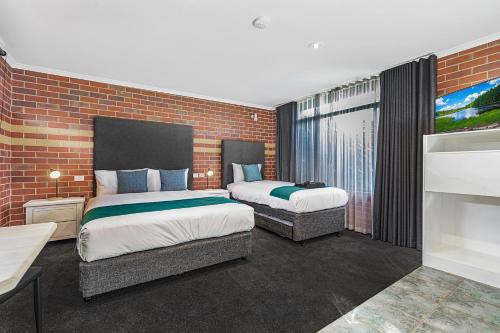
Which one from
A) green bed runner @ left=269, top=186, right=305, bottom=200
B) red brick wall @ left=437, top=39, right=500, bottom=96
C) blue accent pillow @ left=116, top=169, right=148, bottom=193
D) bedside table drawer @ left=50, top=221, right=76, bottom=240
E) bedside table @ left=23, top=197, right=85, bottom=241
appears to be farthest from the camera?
blue accent pillow @ left=116, top=169, right=148, bottom=193

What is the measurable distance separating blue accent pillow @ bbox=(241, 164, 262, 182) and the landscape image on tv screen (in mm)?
3421

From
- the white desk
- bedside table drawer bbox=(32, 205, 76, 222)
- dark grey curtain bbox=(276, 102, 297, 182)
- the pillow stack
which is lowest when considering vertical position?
bedside table drawer bbox=(32, 205, 76, 222)

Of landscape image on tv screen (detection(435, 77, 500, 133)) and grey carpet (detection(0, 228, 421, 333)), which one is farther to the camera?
landscape image on tv screen (detection(435, 77, 500, 133))

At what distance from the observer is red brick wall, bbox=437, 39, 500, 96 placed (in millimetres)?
2809

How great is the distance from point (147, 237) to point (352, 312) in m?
1.93

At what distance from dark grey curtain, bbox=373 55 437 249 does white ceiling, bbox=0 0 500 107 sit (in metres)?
0.31

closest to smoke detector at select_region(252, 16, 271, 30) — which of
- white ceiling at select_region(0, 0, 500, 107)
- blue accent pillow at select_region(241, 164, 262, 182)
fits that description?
white ceiling at select_region(0, 0, 500, 107)

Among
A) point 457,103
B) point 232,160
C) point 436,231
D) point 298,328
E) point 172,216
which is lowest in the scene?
point 298,328

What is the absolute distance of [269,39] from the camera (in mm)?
2852

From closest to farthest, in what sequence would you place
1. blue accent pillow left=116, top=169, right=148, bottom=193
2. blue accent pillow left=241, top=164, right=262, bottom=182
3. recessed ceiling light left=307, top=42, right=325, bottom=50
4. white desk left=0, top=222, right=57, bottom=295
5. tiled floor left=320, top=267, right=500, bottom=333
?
white desk left=0, top=222, right=57, bottom=295 < tiled floor left=320, top=267, right=500, bottom=333 < recessed ceiling light left=307, top=42, right=325, bottom=50 < blue accent pillow left=116, top=169, right=148, bottom=193 < blue accent pillow left=241, top=164, right=262, bottom=182

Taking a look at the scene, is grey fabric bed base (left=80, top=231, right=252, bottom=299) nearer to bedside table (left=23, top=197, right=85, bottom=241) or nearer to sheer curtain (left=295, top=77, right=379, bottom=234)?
bedside table (left=23, top=197, right=85, bottom=241)

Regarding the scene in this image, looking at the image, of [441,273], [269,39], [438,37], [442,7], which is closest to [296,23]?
[269,39]

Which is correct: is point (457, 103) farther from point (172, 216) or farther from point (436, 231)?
point (172, 216)

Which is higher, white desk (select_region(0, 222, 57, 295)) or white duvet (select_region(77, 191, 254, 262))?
white desk (select_region(0, 222, 57, 295))
